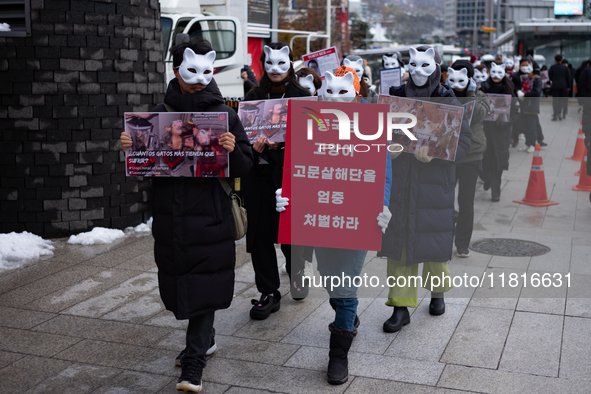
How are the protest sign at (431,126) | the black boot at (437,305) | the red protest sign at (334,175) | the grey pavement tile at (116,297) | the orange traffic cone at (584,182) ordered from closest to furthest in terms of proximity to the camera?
the red protest sign at (334,175) → the protest sign at (431,126) → the black boot at (437,305) → the grey pavement tile at (116,297) → the orange traffic cone at (584,182)

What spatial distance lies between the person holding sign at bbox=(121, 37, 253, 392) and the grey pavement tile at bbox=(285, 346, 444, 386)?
2.39ft

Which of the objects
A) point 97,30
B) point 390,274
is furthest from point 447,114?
point 97,30

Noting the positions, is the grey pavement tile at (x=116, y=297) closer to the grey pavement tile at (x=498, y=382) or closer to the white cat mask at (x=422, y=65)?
the grey pavement tile at (x=498, y=382)

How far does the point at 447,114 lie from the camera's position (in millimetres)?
4457

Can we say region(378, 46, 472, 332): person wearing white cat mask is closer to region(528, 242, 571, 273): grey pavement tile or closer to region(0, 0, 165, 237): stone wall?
region(528, 242, 571, 273): grey pavement tile

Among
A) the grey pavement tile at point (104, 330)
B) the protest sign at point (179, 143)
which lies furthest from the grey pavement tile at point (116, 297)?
the protest sign at point (179, 143)

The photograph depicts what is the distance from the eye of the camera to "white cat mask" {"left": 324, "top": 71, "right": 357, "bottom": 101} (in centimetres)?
415

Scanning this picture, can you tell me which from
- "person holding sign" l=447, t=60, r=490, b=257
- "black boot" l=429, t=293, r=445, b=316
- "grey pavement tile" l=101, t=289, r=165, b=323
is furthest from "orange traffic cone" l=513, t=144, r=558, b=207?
"grey pavement tile" l=101, t=289, r=165, b=323

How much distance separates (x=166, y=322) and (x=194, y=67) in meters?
2.13

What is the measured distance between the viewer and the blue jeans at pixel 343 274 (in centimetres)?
411

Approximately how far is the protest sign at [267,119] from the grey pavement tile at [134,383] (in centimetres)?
177

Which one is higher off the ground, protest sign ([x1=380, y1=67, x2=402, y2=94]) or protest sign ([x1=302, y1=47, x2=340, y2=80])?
protest sign ([x1=302, y1=47, x2=340, y2=80])

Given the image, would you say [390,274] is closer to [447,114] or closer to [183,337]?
[447,114]

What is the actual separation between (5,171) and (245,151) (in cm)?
447
